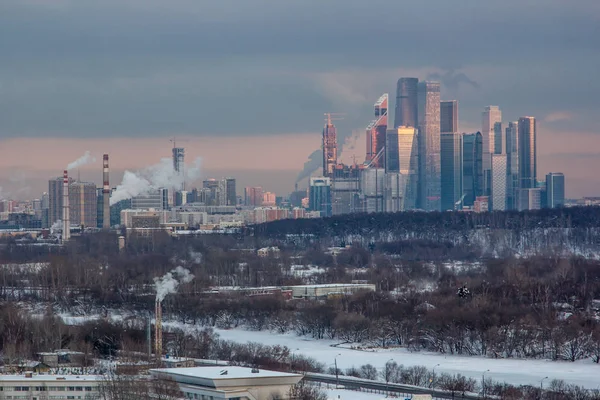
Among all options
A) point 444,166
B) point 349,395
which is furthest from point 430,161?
point 349,395

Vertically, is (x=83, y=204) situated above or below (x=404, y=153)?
below

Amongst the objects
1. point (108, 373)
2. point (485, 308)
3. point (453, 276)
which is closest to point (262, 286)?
point (453, 276)

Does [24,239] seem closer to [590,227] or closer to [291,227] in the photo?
[291,227]

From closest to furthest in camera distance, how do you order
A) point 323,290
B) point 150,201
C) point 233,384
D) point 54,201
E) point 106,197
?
1. point 233,384
2. point 323,290
3. point 106,197
4. point 150,201
5. point 54,201

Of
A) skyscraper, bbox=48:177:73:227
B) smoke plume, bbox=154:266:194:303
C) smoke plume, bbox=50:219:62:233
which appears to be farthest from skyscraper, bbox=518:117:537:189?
smoke plume, bbox=154:266:194:303

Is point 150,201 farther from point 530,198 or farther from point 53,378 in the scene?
point 53,378

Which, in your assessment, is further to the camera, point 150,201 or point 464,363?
point 150,201
